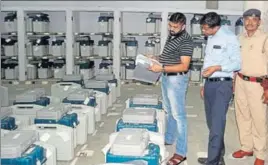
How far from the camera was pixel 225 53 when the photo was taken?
12.3 ft

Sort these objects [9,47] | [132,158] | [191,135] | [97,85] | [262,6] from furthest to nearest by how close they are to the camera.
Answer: [9,47] < [262,6] < [97,85] < [191,135] < [132,158]

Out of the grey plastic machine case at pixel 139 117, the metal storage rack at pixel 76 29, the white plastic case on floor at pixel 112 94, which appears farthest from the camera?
the metal storage rack at pixel 76 29

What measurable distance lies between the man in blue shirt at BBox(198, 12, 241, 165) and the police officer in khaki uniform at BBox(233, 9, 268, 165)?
28cm

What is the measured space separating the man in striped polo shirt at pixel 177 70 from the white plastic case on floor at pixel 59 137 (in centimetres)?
101

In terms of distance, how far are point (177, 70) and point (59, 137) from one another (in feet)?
4.40

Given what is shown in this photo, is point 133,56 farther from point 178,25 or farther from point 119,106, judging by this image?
point 178,25

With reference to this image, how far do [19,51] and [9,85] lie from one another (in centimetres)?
71

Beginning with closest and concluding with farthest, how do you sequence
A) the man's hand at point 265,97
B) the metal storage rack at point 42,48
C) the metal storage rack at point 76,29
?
the man's hand at point 265,97 → the metal storage rack at point 76,29 → the metal storage rack at point 42,48

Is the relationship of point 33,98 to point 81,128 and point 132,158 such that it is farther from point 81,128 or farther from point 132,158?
point 132,158

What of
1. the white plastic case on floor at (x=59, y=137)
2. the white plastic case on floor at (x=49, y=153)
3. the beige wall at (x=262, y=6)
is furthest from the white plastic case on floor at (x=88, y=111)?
the beige wall at (x=262, y=6)

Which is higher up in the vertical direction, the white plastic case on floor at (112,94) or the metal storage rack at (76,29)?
the metal storage rack at (76,29)

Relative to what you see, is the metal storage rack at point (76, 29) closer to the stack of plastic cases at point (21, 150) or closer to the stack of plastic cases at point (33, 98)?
the stack of plastic cases at point (33, 98)

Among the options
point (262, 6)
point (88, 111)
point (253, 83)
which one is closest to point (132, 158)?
point (253, 83)

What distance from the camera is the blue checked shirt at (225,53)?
3.73 metres
